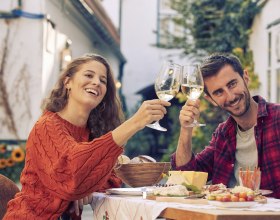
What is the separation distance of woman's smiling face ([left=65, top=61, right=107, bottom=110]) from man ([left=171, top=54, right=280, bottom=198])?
0.53 m

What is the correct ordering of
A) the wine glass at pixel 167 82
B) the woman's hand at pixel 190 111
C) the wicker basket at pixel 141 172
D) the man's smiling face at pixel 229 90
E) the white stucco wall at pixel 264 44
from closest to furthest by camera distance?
the wine glass at pixel 167 82
the woman's hand at pixel 190 111
the wicker basket at pixel 141 172
the man's smiling face at pixel 229 90
the white stucco wall at pixel 264 44

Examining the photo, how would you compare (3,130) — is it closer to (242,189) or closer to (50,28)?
(50,28)

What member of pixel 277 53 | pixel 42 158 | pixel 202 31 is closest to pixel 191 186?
pixel 42 158

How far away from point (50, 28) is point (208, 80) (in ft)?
23.9

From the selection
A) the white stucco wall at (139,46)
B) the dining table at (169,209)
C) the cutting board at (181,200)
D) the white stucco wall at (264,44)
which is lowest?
the dining table at (169,209)

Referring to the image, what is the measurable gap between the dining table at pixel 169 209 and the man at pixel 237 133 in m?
0.67

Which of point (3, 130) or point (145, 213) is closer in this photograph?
point (145, 213)

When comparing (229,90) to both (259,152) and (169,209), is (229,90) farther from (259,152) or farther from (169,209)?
(169,209)

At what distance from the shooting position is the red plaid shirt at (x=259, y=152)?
3895 millimetres

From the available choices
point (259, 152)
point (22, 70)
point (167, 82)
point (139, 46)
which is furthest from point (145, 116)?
point (139, 46)

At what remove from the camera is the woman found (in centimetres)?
329

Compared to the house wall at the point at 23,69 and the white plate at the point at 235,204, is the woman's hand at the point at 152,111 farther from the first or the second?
the house wall at the point at 23,69

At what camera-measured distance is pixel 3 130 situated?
10359 mm

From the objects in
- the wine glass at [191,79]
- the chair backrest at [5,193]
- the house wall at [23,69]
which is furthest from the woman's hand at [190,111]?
Answer: the house wall at [23,69]
